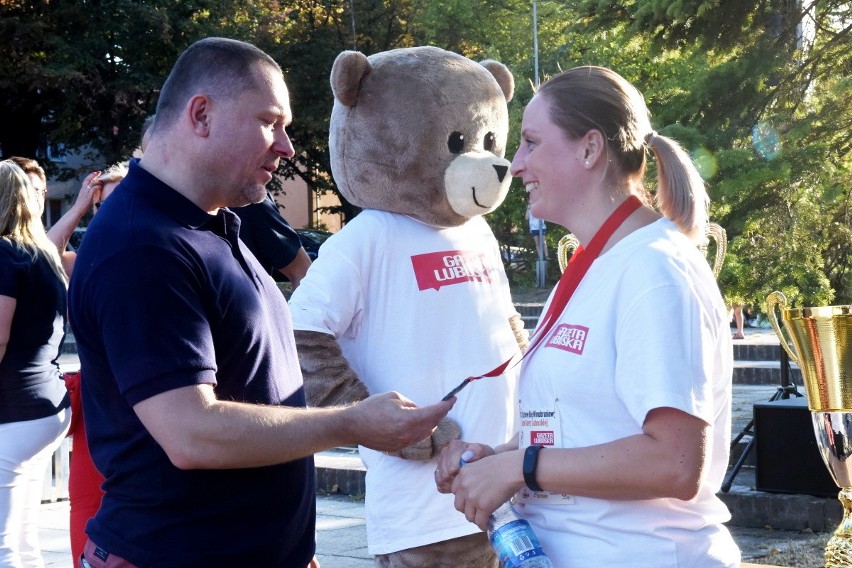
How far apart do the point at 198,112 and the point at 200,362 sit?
1.99 feet

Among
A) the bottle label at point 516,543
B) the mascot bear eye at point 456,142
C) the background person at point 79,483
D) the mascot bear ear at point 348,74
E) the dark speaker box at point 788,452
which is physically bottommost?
the dark speaker box at point 788,452

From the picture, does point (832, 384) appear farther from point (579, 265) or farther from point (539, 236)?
point (539, 236)

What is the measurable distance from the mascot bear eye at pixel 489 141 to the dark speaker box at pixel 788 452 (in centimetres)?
383

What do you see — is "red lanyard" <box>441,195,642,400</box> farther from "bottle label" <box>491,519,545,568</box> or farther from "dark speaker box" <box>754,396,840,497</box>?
"dark speaker box" <box>754,396,840,497</box>

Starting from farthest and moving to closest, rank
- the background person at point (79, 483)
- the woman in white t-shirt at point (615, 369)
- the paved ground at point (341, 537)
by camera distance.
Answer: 1. the paved ground at point (341, 537)
2. the background person at point (79, 483)
3. the woman in white t-shirt at point (615, 369)

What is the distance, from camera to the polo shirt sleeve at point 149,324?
222 cm

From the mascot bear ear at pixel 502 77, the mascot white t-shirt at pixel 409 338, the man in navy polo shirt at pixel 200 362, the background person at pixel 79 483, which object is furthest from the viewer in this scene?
the background person at pixel 79 483

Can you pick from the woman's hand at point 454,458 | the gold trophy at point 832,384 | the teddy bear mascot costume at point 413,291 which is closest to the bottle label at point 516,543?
the woman's hand at point 454,458

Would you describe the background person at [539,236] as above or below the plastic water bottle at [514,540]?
below

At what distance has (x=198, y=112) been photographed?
2.50 metres

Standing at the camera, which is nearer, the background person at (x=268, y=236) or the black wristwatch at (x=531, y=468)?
the black wristwatch at (x=531, y=468)

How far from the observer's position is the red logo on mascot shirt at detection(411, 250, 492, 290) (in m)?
3.50

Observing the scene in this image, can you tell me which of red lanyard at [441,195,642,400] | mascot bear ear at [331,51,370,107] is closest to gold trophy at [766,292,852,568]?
red lanyard at [441,195,642,400]

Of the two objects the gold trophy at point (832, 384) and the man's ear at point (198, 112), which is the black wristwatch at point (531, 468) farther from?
the man's ear at point (198, 112)
